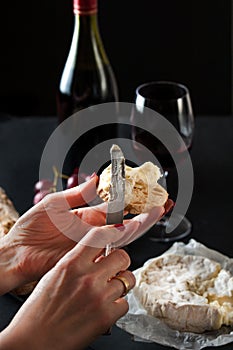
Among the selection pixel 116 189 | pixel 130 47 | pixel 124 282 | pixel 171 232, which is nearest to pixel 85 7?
pixel 171 232

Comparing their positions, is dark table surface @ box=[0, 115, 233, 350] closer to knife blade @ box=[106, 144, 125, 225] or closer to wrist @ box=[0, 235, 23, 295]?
wrist @ box=[0, 235, 23, 295]

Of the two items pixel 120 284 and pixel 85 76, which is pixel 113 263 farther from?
pixel 85 76

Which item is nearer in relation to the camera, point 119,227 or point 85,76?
point 119,227

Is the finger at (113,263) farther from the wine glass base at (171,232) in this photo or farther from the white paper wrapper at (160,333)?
the wine glass base at (171,232)

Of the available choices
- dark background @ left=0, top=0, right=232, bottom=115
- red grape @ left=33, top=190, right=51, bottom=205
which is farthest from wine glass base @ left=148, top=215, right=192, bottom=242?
dark background @ left=0, top=0, right=232, bottom=115

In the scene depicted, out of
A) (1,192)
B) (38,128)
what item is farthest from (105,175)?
(38,128)

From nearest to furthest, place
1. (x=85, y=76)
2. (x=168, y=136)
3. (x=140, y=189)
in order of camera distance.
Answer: (x=140, y=189), (x=168, y=136), (x=85, y=76)

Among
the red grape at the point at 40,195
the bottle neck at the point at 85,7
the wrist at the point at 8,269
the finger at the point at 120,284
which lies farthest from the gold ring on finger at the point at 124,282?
the bottle neck at the point at 85,7

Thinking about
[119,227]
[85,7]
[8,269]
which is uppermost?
[85,7]

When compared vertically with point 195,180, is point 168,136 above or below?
above
